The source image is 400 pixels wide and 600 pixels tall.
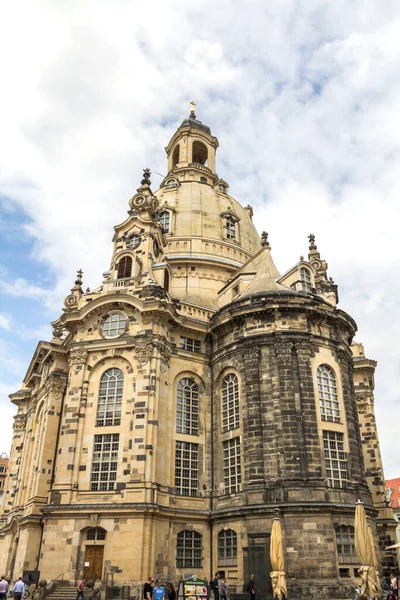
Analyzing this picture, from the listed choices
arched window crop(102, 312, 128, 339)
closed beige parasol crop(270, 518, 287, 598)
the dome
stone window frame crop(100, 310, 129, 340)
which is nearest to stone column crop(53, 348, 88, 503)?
stone window frame crop(100, 310, 129, 340)

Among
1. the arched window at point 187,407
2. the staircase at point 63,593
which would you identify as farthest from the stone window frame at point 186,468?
the staircase at point 63,593

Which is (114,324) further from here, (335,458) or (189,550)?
(335,458)

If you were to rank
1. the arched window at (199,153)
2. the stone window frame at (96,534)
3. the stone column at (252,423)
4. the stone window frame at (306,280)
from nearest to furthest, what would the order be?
the stone window frame at (96,534), the stone column at (252,423), the stone window frame at (306,280), the arched window at (199,153)

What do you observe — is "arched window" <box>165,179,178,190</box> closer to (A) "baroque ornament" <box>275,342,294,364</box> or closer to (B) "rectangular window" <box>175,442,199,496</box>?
(A) "baroque ornament" <box>275,342,294,364</box>

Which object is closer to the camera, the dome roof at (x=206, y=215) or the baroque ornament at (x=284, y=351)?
the baroque ornament at (x=284, y=351)

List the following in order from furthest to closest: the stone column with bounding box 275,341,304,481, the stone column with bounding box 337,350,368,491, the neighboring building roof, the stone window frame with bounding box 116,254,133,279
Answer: the neighboring building roof
the stone window frame with bounding box 116,254,133,279
the stone column with bounding box 337,350,368,491
the stone column with bounding box 275,341,304,481

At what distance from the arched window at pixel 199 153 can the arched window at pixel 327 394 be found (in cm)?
3688

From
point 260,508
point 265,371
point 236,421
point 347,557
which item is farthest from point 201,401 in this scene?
point 347,557

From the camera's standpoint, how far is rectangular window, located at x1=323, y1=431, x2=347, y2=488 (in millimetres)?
29625

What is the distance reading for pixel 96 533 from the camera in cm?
2873

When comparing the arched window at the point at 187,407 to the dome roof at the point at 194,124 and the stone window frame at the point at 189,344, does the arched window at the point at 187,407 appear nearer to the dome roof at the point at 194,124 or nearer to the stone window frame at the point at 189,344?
the stone window frame at the point at 189,344

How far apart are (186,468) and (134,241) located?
55.1 feet

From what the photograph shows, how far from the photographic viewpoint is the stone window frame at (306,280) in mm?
37500

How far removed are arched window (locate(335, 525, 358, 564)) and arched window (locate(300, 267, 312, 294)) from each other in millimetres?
15965
